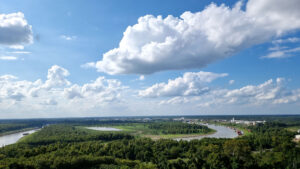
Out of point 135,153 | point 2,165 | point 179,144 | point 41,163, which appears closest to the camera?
point 2,165

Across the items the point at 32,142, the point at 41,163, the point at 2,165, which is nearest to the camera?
the point at 2,165

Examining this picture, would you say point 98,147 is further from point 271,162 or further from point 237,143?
point 271,162

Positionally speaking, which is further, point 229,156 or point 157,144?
point 157,144

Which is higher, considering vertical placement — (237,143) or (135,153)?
(237,143)

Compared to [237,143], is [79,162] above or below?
below

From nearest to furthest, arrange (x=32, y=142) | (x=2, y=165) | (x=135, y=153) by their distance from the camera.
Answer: (x=2, y=165)
(x=135, y=153)
(x=32, y=142)

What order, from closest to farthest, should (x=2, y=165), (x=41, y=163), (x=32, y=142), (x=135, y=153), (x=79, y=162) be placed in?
(x=2, y=165) → (x=41, y=163) → (x=79, y=162) → (x=135, y=153) → (x=32, y=142)

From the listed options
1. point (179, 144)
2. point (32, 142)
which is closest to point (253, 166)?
point (179, 144)

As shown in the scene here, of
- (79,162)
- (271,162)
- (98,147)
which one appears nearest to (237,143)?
(271,162)

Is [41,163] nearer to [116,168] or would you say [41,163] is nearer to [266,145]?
[116,168]
